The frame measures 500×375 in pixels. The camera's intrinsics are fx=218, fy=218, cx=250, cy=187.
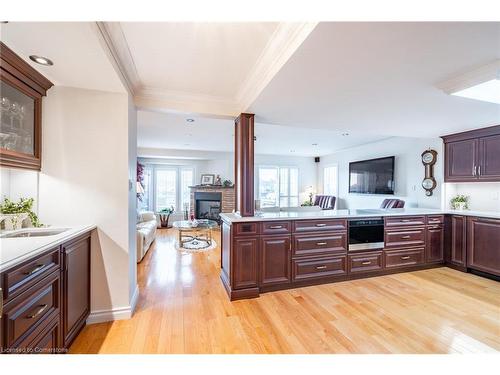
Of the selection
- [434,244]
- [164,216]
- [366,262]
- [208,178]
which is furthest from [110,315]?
[208,178]

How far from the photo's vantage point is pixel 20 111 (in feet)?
5.63

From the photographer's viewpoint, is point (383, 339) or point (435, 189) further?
point (435, 189)

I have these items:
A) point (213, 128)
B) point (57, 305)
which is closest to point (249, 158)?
point (213, 128)

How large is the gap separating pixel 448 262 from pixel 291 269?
2820 millimetres

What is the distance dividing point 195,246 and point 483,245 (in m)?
4.82

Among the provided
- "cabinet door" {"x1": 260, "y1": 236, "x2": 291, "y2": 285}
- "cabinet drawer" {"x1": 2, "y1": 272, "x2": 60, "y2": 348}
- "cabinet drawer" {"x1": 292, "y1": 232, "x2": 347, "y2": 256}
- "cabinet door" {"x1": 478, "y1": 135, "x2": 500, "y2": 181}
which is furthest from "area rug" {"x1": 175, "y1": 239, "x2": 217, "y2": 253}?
"cabinet door" {"x1": 478, "y1": 135, "x2": 500, "y2": 181}

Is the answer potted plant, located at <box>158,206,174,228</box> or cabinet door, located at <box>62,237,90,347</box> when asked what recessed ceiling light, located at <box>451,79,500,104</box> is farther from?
potted plant, located at <box>158,206,174,228</box>

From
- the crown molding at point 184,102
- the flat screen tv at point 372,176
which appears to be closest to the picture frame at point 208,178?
the flat screen tv at point 372,176

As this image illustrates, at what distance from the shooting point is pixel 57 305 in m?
1.48

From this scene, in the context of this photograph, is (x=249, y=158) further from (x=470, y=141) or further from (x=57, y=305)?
(x=470, y=141)

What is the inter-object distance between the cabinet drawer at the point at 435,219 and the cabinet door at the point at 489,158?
79cm

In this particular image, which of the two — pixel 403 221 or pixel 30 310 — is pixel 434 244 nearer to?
pixel 403 221

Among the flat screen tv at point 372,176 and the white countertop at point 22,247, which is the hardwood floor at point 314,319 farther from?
the flat screen tv at point 372,176

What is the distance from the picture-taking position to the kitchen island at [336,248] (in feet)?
8.41
